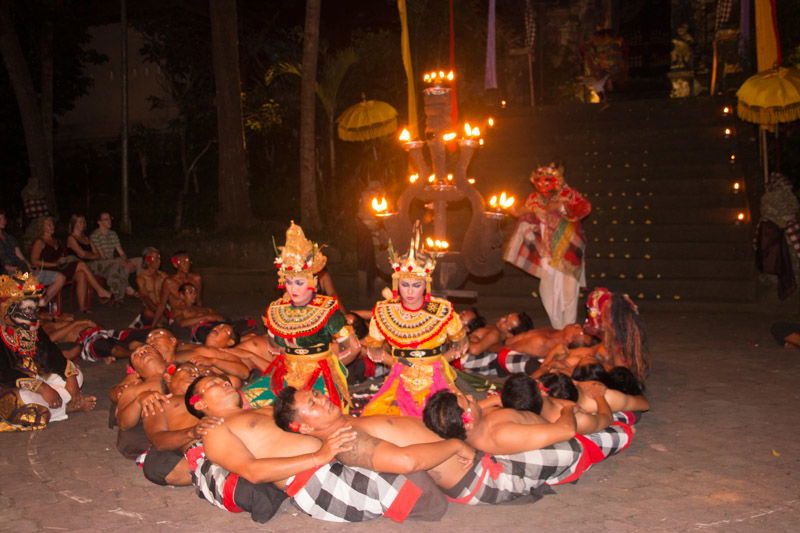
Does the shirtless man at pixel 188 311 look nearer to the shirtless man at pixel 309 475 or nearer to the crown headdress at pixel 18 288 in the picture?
the crown headdress at pixel 18 288

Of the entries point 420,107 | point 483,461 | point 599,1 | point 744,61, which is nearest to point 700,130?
point 744,61

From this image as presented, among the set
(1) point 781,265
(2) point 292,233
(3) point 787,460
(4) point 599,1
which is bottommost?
(3) point 787,460

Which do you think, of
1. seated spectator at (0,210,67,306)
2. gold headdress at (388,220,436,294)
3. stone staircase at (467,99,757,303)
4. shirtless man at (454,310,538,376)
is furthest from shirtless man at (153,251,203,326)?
gold headdress at (388,220,436,294)

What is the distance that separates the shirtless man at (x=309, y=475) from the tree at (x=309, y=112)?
10886 millimetres

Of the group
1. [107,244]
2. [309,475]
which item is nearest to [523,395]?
[309,475]

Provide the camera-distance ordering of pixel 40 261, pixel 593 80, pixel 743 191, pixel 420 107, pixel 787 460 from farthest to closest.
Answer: pixel 593 80
pixel 420 107
pixel 743 191
pixel 40 261
pixel 787 460

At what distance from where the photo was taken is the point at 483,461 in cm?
498

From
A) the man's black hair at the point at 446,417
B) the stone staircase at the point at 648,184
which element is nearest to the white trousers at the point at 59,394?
the man's black hair at the point at 446,417

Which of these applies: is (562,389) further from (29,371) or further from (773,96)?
(773,96)

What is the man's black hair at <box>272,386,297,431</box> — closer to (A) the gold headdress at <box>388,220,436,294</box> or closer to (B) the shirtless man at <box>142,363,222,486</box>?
(B) the shirtless man at <box>142,363,222,486</box>

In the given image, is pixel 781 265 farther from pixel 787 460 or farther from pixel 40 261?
pixel 40 261

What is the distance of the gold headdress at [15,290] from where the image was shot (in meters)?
6.89

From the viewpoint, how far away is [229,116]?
1574 centimetres

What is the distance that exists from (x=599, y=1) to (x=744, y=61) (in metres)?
8.25
